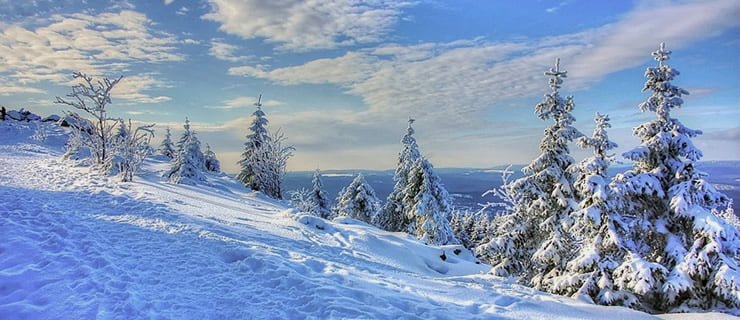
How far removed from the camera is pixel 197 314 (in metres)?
5.72

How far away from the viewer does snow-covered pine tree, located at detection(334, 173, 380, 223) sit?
3372cm

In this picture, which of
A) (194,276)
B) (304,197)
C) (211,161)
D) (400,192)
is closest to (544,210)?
(194,276)

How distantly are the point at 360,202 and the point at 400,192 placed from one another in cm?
426

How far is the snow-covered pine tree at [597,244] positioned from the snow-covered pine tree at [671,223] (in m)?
0.40

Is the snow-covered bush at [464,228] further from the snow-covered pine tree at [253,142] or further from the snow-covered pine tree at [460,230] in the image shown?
the snow-covered pine tree at [253,142]

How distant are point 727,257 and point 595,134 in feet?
14.4

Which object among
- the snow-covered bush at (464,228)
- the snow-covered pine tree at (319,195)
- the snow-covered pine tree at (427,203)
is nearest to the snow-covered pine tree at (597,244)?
the snow-covered pine tree at (427,203)

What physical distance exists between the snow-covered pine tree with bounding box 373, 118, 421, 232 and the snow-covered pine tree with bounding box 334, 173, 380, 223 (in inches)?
32.5

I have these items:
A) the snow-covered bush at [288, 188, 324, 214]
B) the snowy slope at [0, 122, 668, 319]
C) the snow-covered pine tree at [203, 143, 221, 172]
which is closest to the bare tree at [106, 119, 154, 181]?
the snowy slope at [0, 122, 668, 319]

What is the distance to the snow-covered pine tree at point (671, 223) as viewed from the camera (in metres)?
9.42

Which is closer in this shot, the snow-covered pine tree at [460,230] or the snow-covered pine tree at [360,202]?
the snow-covered pine tree at [360,202]

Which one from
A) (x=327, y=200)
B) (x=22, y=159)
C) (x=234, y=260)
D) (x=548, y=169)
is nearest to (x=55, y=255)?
(x=234, y=260)

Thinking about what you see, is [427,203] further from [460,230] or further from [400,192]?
[460,230]

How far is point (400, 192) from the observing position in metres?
31.3
